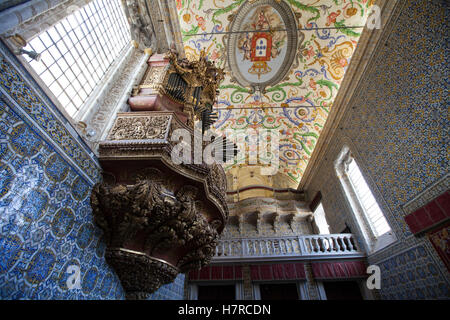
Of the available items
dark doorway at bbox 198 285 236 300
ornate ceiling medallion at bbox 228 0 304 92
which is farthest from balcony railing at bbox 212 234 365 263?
ornate ceiling medallion at bbox 228 0 304 92

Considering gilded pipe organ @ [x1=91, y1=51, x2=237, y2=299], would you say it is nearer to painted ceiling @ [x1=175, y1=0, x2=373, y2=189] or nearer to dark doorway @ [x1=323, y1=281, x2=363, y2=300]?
painted ceiling @ [x1=175, y1=0, x2=373, y2=189]

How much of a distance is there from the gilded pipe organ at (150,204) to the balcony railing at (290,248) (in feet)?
13.7

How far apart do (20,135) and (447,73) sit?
5.85m

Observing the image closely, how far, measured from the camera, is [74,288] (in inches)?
80.6

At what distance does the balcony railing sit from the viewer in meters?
6.77

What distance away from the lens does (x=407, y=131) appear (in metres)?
4.28

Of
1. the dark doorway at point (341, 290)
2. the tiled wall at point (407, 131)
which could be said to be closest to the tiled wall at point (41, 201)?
the tiled wall at point (407, 131)

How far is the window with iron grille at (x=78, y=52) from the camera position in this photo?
2463mm

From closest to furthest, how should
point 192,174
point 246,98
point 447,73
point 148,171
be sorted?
point 148,171
point 192,174
point 447,73
point 246,98

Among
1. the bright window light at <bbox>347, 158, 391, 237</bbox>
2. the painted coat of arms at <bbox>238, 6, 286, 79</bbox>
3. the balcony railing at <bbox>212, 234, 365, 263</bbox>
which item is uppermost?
the painted coat of arms at <bbox>238, 6, 286, 79</bbox>

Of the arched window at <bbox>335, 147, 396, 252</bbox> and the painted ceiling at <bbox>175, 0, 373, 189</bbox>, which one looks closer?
the arched window at <bbox>335, 147, 396, 252</bbox>

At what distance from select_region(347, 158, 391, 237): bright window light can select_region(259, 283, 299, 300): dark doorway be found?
11.4ft

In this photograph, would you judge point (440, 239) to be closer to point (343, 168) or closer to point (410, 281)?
point (410, 281)
